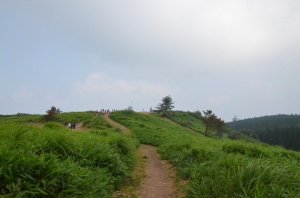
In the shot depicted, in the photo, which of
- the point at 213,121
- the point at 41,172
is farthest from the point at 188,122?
the point at 41,172

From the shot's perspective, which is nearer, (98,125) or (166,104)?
(98,125)

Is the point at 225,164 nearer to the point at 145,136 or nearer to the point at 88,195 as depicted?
the point at 88,195

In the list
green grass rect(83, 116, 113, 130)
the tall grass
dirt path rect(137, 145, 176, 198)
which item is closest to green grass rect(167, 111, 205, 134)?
green grass rect(83, 116, 113, 130)

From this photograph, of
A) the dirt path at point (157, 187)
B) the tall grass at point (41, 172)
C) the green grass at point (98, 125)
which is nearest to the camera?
the tall grass at point (41, 172)

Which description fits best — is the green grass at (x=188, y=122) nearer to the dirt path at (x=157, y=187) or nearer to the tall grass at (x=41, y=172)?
the dirt path at (x=157, y=187)

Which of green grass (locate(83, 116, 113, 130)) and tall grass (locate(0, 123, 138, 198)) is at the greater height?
tall grass (locate(0, 123, 138, 198))

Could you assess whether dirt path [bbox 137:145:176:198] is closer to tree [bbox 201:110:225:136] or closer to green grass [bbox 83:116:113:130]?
green grass [bbox 83:116:113:130]

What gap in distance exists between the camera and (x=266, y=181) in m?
3.61

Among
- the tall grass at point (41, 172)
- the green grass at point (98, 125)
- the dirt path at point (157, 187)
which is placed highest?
the tall grass at point (41, 172)

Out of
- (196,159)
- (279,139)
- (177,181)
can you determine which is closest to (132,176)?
(177,181)

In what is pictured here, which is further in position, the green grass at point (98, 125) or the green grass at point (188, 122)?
the green grass at point (188, 122)

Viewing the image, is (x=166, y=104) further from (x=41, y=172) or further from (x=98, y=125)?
(x=41, y=172)

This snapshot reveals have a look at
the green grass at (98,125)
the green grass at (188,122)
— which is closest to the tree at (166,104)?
the green grass at (188,122)

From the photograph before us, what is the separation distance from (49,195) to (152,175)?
→ 15.3ft
